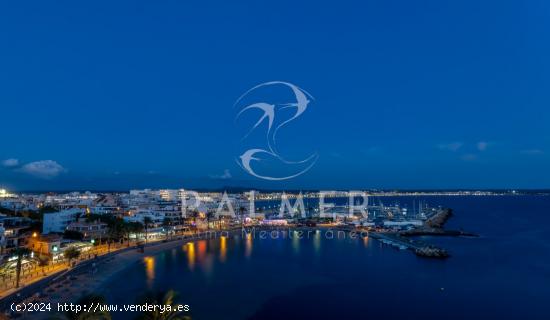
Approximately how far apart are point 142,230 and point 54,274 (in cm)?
1528

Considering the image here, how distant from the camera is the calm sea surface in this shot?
18.2 metres

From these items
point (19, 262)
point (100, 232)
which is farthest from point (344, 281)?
point (100, 232)

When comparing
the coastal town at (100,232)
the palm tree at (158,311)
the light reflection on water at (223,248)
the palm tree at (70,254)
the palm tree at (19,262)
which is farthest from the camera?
the light reflection on water at (223,248)

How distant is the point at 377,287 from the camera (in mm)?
22109

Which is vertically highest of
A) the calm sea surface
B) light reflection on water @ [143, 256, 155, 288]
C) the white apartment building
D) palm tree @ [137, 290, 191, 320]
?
the white apartment building

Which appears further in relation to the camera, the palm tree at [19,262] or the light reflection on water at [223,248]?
the light reflection on water at [223,248]

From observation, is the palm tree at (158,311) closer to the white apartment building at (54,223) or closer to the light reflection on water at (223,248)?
the light reflection on water at (223,248)

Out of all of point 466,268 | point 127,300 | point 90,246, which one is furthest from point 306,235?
point 127,300

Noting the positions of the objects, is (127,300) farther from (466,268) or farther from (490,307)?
(466,268)

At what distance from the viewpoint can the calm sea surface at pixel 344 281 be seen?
18219 millimetres

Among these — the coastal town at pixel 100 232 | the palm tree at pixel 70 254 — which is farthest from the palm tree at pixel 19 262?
the palm tree at pixel 70 254

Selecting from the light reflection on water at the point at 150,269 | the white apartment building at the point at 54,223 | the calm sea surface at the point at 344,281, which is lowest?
the calm sea surface at the point at 344,281

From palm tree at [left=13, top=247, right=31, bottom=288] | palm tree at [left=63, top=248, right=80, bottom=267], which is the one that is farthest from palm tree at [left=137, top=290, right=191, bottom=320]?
palm tree at [left=63, top=248, right=80, bottom=267]

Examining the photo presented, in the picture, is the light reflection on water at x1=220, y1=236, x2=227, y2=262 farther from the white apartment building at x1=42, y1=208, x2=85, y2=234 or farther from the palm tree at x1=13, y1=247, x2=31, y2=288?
the white apartment building at x1=42, y1=208, x2=85, y2=234
